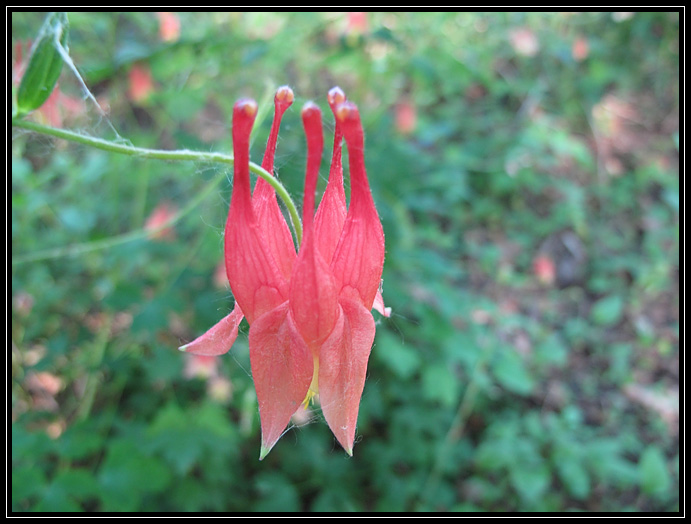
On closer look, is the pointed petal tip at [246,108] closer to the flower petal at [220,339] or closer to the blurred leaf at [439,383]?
the flower petal at [220,339]

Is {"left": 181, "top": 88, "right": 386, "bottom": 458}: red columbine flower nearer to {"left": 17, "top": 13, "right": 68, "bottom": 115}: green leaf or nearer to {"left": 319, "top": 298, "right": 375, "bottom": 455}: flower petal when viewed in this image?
{"left": 319, "top": 298, "right": 375, "bottom": 455}: flower petal

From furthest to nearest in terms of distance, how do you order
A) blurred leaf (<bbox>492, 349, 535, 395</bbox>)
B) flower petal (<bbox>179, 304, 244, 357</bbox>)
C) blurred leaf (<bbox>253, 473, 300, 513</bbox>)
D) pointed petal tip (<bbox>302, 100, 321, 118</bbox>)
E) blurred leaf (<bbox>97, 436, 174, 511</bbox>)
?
blurred leaf (<bbox>492, 349, 535, 395</bbox>) < blurred leaf (<bbox>253, 473, 300, 513</bbox>) < blurred leaf (<bbox>97, 436, 174, 511</bbox>) < flower petal (<bbox>179, 304, 244, 357</bbox>) < pointed petal tip (<bbox>302, 100, 321, 118</bbox>)

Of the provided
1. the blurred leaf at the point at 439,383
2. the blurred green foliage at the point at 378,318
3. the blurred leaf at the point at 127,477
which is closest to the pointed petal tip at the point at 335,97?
the blurred green foliage at the point at 378,318

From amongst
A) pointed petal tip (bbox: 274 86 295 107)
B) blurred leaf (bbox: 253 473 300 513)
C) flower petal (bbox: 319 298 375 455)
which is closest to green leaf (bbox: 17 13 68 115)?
pointed petal tip (bbox: 274 86 295 107)

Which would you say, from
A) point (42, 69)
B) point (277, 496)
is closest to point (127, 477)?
point (277, 496)
